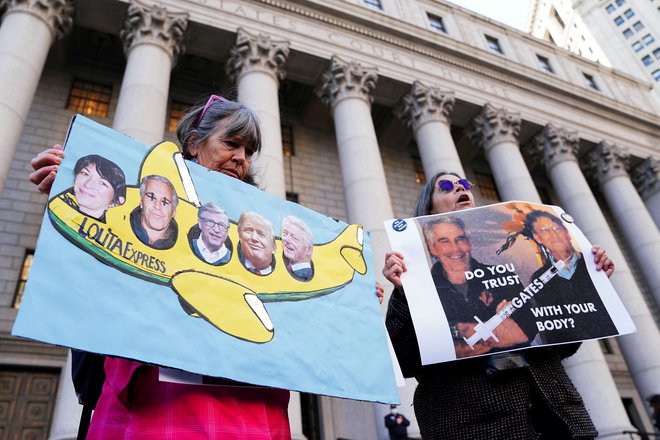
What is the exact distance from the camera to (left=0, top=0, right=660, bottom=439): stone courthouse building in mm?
11891

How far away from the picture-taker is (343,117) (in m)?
16.1

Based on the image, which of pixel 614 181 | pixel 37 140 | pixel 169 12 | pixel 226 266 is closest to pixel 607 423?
pixel 614 181

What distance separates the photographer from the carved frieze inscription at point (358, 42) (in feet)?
54.4

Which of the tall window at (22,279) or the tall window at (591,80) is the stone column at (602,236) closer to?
the tall window at (591,80)

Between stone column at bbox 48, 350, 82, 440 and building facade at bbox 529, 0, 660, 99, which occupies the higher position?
building facade at bbox 529, 0, 660, 99

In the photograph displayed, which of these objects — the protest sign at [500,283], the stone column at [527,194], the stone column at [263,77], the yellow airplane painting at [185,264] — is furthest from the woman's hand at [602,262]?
the stone column at [527,194]

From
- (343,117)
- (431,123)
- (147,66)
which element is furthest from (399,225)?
(431,123)

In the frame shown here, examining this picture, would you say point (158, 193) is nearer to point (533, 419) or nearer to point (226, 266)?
point (226, 266)

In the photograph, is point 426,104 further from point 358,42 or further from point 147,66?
point 147,66

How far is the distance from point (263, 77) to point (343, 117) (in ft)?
10.3

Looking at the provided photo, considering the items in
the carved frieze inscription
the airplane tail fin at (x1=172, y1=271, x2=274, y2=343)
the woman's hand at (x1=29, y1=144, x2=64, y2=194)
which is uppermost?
the carved frieze inscription

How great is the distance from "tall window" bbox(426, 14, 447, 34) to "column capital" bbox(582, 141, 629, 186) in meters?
10.1

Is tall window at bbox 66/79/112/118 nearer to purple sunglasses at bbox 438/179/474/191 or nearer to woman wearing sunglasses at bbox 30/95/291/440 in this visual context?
purple sunglasses at bbox 438/179/474/191

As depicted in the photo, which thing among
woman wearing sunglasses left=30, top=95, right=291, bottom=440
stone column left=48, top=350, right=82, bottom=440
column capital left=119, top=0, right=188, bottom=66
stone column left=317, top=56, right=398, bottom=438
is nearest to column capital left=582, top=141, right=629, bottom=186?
stone column left=317, top=56, right=398, bottom=438
